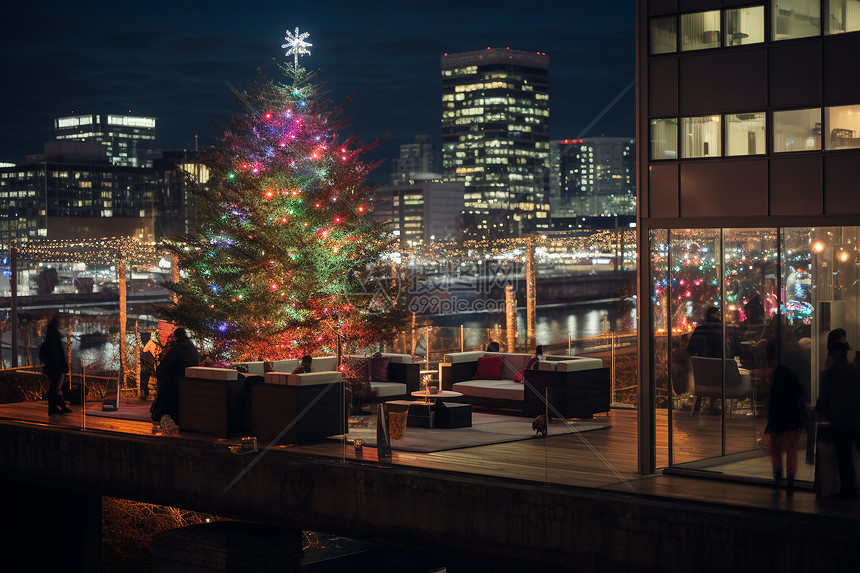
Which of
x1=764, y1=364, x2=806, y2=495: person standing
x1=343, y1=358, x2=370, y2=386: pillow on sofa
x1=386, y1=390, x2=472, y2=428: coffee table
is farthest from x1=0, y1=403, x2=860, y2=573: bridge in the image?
x1=343, y1=358, x2=370, y2=386: pillow on sofa

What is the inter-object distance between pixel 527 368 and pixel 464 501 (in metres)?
4.59

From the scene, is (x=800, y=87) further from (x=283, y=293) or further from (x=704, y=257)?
(x=283, y=293)

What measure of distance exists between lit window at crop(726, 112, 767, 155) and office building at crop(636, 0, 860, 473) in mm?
13

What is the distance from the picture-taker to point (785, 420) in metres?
8.38

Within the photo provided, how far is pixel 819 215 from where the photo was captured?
8.45 m

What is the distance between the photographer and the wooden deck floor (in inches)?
310

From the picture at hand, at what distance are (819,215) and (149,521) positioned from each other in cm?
1155

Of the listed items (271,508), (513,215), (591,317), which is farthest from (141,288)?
(271,508)

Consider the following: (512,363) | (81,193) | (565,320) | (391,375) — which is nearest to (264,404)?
(391,375)

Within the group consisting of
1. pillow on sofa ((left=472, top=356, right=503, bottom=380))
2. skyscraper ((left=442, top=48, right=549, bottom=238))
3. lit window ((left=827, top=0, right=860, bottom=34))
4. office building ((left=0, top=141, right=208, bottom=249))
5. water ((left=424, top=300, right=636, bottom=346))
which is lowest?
water ((left=424, top=300, right=636, bottom=346))

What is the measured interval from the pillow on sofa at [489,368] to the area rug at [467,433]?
1350 mm

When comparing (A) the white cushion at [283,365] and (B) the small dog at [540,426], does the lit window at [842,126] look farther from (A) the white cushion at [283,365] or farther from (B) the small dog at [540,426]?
(A) the white cushion at [283,365]

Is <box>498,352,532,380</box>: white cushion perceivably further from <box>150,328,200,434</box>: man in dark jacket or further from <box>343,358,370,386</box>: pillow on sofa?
<box>150,328,200,434</box>: man in dark jacket

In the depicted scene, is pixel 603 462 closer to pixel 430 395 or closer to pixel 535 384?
pixel 535 384
